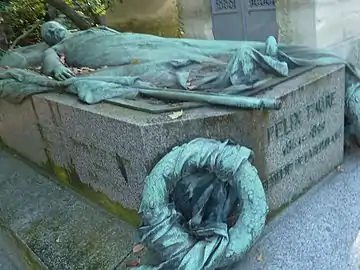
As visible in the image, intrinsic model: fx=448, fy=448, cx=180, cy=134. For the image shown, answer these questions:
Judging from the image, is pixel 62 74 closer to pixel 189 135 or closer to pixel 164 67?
pixel 164 67

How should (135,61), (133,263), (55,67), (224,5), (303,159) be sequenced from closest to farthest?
(133,263), (303,159), (135,61), (55,67), (224,5)

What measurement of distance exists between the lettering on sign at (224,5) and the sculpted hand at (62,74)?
3.12 metres

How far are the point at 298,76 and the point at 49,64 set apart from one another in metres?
2.13

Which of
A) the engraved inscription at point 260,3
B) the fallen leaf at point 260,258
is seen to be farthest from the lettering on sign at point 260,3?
the fallen leaf at point 260,258

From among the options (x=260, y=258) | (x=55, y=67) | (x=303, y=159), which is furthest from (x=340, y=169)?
(x=55, y=67)

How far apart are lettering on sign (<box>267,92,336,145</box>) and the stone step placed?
1.06 metres

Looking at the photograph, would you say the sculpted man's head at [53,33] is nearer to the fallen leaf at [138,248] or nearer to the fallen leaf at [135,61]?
the fallen leaf at [135,61]

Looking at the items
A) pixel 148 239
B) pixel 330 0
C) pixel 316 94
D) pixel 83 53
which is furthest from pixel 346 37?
pixel 148 239

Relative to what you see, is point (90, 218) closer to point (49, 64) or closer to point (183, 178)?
point (183, 178)

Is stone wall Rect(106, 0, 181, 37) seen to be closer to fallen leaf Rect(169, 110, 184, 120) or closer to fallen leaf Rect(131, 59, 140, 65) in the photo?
fallen leaf Rect(131, 59, 140, 65)

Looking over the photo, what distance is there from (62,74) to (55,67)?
205 millimetres

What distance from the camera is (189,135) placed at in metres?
2.51

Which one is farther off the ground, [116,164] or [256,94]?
[256,94]

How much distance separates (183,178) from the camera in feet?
7.97
